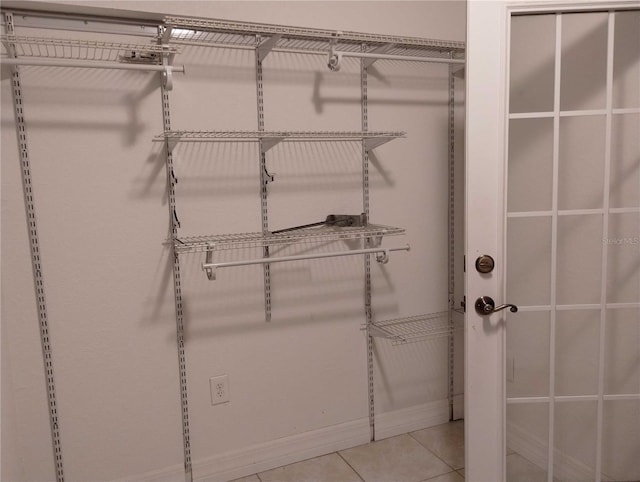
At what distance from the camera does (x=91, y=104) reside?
1.83 metres

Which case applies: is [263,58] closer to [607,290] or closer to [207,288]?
[207,288]

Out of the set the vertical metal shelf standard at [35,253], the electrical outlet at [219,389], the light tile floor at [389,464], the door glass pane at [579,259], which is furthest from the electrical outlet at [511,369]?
the vertical metal shelf standard at [35,253]

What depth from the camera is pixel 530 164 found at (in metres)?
1.71

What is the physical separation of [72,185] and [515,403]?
1.80 m

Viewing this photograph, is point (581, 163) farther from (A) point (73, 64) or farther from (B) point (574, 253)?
(A) point (73, 64)

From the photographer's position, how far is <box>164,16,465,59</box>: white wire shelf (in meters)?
1.84

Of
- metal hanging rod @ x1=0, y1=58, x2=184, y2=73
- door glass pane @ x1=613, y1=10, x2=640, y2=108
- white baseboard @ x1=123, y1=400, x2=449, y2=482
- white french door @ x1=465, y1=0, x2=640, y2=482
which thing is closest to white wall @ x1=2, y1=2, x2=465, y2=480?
white baseboard @ x1=123, y1=400, x2=449, y2=482

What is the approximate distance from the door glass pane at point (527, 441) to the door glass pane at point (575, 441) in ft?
0.13

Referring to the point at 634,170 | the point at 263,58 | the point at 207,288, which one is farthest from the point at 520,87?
the point at 207,288

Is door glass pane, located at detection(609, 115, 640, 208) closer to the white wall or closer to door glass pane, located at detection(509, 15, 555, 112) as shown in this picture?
door glass pane, located at detection(509, 15, 555, 112)

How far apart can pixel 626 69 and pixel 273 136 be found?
1232 mm

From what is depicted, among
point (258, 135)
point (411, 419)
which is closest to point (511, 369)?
point (411, 419)

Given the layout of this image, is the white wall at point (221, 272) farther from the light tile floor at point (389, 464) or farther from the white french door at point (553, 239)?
Answer: the white french door at point (553, 239)

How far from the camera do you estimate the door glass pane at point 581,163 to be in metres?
1.67
